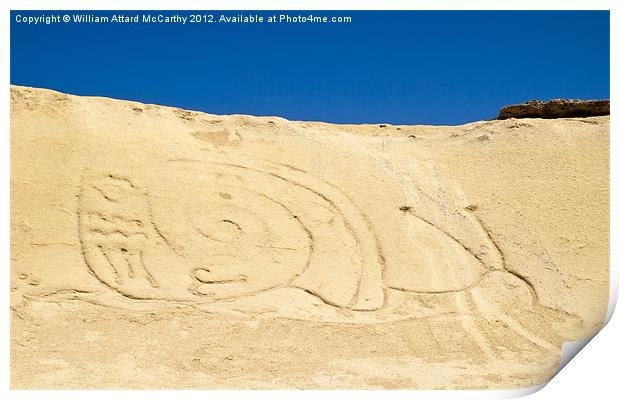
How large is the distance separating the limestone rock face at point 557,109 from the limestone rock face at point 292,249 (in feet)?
3.24

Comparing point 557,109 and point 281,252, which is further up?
point 557,109

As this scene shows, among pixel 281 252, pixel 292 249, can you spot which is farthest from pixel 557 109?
pixel 281 252

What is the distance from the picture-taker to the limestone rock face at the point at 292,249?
668 cm

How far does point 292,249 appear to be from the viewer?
8547mm

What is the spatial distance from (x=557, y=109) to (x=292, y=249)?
20.9 ft

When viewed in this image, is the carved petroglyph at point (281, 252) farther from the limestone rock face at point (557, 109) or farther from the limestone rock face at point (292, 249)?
the limestone rock face at point (557, 109)

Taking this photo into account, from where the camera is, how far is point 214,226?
8.79 meters

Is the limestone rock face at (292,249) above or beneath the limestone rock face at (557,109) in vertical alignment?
beneath

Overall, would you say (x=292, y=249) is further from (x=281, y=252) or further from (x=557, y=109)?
(x=557, y=109)

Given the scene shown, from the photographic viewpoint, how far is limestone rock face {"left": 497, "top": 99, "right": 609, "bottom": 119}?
11828 mm

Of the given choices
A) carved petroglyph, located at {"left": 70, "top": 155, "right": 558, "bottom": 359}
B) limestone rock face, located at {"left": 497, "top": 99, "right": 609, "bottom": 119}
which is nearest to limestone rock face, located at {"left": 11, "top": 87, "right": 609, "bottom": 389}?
carved petroglyph, located at {"left": 70, "top": 155, "right": 558, "bottom": 359}

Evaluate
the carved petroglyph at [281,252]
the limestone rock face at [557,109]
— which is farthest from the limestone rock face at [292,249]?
the limestone rock face at [557,109]

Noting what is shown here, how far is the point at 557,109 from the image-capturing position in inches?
483

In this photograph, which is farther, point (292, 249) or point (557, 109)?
point (557, 109)
